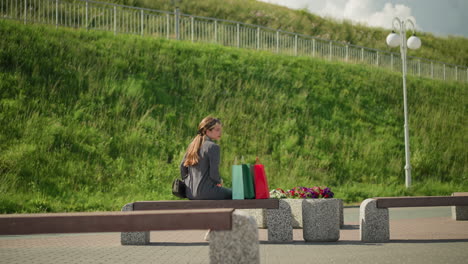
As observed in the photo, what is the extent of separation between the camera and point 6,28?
23.8 metres

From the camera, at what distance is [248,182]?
27.1 ft

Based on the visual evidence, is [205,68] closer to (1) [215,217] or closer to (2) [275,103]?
(2) [275,103]

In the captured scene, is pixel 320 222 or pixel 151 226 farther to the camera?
pixel 320 222

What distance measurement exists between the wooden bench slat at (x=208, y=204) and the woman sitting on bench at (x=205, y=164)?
0.21 m

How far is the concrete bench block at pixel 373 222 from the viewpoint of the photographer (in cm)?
912

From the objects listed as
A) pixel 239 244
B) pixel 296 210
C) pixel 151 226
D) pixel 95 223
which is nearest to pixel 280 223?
pixel 296 210

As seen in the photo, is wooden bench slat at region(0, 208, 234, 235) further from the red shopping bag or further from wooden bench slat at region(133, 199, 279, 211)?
the red shopping bag

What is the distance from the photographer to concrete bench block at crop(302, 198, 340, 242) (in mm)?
9445

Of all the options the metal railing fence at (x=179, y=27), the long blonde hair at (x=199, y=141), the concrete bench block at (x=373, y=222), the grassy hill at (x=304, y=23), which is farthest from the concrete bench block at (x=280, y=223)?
the grassy hill at (x=304, y=23)

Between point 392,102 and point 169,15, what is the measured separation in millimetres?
14133

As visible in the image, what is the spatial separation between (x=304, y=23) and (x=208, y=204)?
4439 cm

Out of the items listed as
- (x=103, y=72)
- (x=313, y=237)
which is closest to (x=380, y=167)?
(x=103, y=72)

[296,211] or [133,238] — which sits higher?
Answer: [296,211]

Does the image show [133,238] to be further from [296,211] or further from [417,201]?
[417,201]
